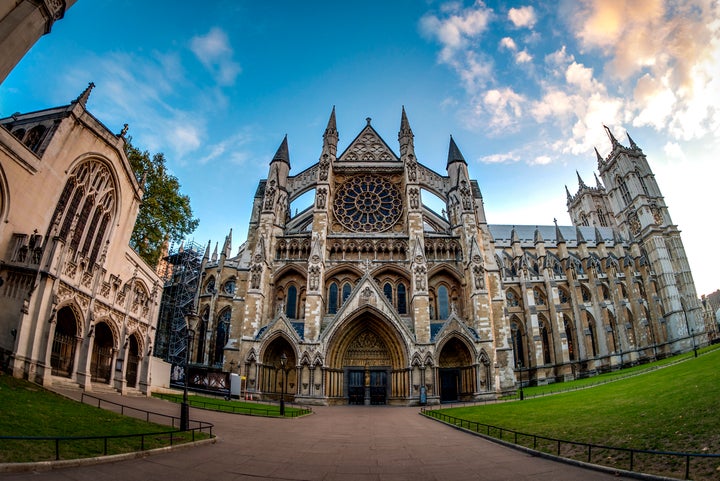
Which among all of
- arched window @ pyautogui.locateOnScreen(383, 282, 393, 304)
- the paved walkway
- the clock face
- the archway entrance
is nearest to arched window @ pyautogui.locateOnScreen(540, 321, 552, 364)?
arched window @ pyautogui.locateOnScreen(383, 282, 393, 304)

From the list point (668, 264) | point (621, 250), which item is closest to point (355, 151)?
point (621, 250)

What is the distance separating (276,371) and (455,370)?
13374 mm

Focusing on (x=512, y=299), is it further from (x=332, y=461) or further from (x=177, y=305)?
(x=332, y=461)

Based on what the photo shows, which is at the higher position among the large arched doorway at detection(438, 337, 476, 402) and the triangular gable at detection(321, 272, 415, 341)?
the triangular gable at detection(321, 272, 415, 341)

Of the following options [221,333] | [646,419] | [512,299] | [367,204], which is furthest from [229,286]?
Result: [646,419]

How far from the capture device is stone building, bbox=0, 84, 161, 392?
528 inches

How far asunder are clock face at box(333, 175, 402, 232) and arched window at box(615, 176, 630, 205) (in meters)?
45.0

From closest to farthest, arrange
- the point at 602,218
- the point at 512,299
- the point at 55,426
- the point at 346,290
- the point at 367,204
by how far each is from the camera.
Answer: the point at 55,426
the point at 346,290
the point at 367,204
the point at 512,299
the point at 602,218

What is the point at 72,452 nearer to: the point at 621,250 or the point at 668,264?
the point at 621,250

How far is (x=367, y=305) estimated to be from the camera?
26812mm

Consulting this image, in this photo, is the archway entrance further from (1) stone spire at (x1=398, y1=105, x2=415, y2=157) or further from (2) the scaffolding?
(1) stone spire at (x1=398, y1=105, x2=415, y2=157)

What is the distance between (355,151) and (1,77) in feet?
93.8

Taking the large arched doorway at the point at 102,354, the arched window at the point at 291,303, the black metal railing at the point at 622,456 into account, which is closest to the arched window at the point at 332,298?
the arched window at the point at 291,303

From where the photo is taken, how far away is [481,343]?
86.2 ft
